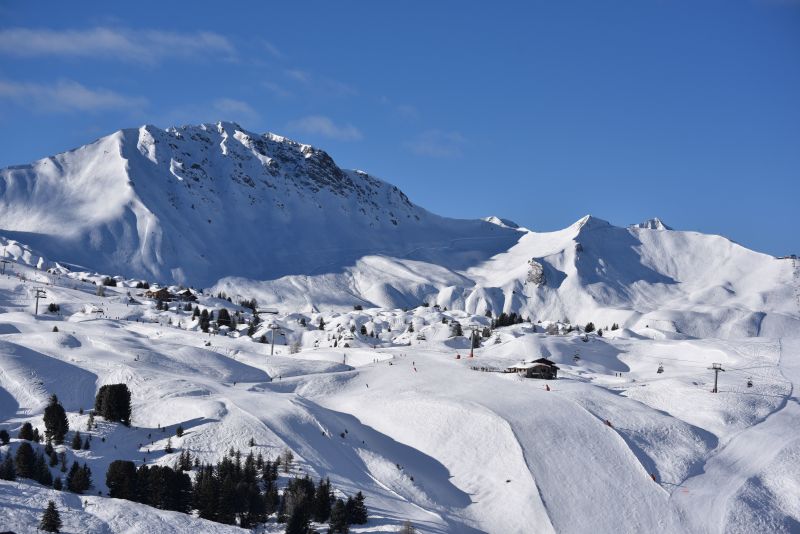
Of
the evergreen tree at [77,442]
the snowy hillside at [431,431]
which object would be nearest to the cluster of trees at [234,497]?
the snowy hillside at [431,431]

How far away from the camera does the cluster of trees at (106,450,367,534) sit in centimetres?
4822

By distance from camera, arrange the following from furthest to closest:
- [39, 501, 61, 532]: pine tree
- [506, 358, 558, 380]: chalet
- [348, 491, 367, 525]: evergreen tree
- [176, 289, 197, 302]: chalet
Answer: [176, 289, 197, 302]: chalet < [506, 358, 558, 380]: chalet < [348, 491, 367, 525]: evergreen tree < [39, 501, 61, 532]: pine tree

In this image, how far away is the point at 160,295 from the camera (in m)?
165

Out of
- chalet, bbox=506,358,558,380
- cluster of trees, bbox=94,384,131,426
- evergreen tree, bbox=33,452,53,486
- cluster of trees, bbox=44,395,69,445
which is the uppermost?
chalet, bbox=506,358,558,380

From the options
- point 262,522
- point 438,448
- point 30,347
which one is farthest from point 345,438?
point 30,347

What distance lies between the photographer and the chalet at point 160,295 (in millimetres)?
164000

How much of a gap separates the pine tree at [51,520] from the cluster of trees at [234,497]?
622 cm

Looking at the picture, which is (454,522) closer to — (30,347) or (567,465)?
(567,465)

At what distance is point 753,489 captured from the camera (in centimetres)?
6506

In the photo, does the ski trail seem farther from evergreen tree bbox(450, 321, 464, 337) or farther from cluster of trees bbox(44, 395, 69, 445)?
evergreen tree bbox(450, 321, 464, 337)

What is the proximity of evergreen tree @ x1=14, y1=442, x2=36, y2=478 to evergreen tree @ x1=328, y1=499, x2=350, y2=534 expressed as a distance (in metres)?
16.9

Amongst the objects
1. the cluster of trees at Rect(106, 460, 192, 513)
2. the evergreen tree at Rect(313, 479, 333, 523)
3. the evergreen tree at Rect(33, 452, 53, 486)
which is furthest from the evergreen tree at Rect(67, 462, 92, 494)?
the evergreen tree at Rect(313, 479, 333, 523)

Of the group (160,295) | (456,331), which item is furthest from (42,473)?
(160,295)

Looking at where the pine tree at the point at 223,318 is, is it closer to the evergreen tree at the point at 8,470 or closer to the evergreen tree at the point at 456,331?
the evergreen tree at the point at 456,331
